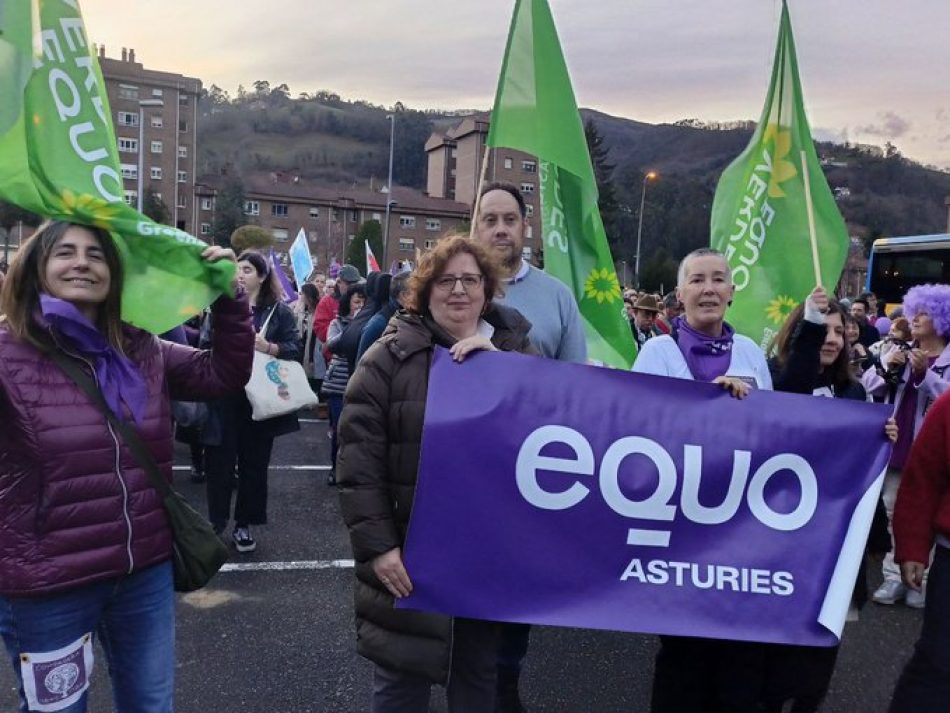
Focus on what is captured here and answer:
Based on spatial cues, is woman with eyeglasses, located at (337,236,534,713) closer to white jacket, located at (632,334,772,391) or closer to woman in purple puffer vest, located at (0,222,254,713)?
Answer: woman in purple puffer vest, located at (0,222,254,713)

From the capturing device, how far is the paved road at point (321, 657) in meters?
3.43

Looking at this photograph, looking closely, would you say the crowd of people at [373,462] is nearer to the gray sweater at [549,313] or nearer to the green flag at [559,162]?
the gray sweater at [549,313]

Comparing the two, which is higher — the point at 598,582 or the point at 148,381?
the point at 148,381

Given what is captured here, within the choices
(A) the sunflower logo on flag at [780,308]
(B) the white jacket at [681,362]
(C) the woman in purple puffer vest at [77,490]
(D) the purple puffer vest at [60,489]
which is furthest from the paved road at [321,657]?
(A) the sunflower logo on flag at [780,308]

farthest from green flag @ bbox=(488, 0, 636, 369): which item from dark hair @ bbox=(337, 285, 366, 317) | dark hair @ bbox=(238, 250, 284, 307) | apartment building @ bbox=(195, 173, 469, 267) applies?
apartment building @ bbox=(195, 173, 469, 267)

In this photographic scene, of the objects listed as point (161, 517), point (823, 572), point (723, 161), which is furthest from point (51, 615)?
point (723, 161)

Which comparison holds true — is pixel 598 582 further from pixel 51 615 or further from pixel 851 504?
pixel 51 615

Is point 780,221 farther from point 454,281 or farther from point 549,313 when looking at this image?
point 454,281

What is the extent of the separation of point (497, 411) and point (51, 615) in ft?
4.63

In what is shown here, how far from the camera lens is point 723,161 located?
158 metres

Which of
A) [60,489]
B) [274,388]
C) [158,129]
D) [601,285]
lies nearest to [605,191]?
[158,129]

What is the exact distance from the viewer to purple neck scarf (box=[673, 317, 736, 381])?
2977 millimetres

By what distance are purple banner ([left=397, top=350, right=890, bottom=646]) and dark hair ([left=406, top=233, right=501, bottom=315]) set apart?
0.91ft

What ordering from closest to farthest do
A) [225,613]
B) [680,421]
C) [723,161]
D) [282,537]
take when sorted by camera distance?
[680,421]
[225,613]
[282,537]
[723,161]
